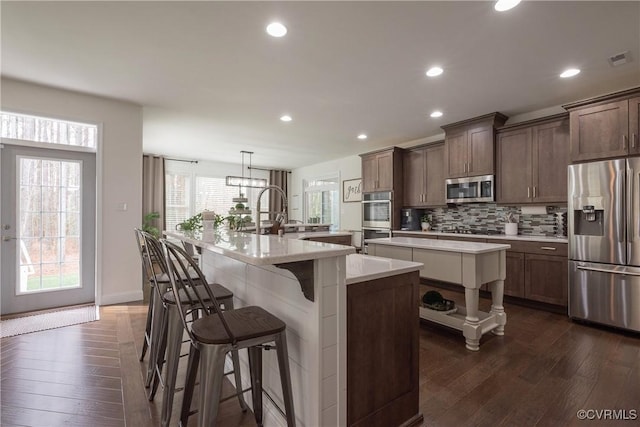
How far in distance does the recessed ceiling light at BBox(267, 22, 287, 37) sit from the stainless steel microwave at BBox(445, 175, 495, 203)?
3506 millimetres

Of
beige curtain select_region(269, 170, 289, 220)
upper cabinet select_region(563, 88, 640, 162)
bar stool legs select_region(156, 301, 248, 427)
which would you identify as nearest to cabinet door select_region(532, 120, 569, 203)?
upper cabinet select_region(563, 88, 640, 162)

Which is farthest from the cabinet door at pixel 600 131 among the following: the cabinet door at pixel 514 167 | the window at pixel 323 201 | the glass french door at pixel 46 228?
the glass french door at pixel 46 228

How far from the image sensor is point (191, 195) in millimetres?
7734

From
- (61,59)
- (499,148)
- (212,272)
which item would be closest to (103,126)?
(61,59)

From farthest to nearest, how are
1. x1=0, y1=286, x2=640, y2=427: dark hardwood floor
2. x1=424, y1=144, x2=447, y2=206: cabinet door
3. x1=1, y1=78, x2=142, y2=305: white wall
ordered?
x1=424, y1=144, x2=447, y2=206: cabinet door, x1=1, y1=78, x2=142, y2=305: white wall, x1=0, y1=286, x2=640, y2=427: dark hardwood floor

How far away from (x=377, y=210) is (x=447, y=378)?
3955 millimetres

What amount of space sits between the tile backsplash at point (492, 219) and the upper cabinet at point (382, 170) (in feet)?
2.86

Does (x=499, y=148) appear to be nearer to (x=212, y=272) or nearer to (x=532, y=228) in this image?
(x=532, y=228)

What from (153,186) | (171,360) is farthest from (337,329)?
(153,186)

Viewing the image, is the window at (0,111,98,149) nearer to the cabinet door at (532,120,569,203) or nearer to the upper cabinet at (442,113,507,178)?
the upper cabinet at (442,113,507,178)

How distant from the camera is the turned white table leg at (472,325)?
254cm

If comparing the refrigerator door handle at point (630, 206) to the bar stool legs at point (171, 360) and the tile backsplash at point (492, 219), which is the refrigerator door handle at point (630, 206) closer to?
the tile backsplash at point (492, 219)

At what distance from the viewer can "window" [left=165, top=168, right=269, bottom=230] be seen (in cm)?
746

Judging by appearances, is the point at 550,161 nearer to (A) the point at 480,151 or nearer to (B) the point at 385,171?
(A) the point at 480,151
